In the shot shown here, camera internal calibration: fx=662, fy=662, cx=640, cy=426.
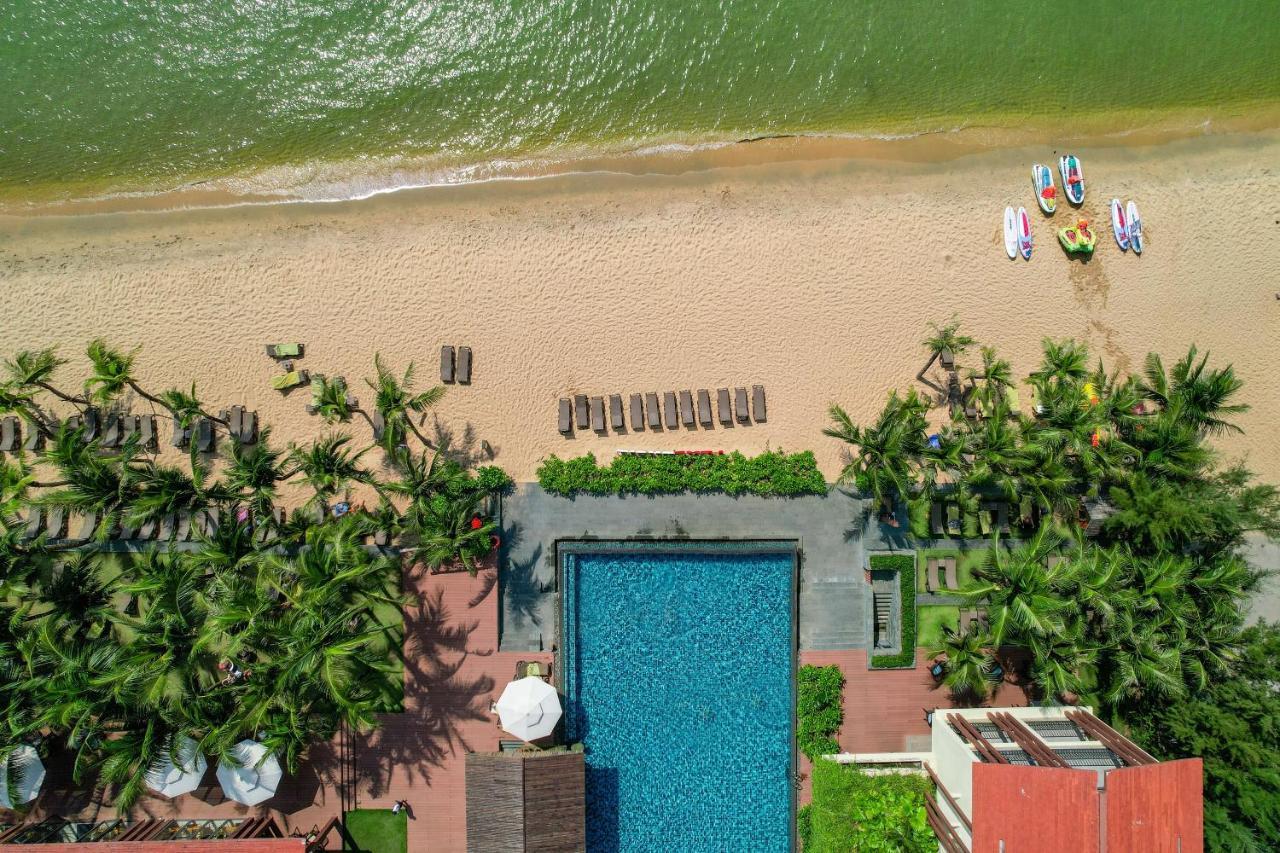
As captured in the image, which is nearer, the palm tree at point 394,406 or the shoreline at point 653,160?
the palm tree at point 394,406

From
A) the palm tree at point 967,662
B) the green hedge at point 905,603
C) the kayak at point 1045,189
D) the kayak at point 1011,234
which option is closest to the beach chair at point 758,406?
the green hedge at point 905,603

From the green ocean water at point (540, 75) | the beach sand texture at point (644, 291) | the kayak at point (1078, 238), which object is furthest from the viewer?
the green ocean water at point (540, 75)

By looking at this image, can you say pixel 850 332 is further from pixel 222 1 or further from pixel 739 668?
pixel 222 1

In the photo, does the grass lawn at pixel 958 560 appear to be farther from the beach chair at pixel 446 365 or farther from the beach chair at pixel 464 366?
the beach chair at pixel 446 365

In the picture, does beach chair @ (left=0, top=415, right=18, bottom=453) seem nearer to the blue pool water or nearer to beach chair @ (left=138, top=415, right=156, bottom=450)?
beach chair @ (left=138, top=415, right=156, bottom=450)

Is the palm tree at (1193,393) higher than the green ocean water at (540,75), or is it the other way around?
the green ocean water at (540,75)

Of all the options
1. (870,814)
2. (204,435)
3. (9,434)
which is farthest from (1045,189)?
(9,434)

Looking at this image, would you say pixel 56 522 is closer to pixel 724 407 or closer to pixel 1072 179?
pixel 724 407
